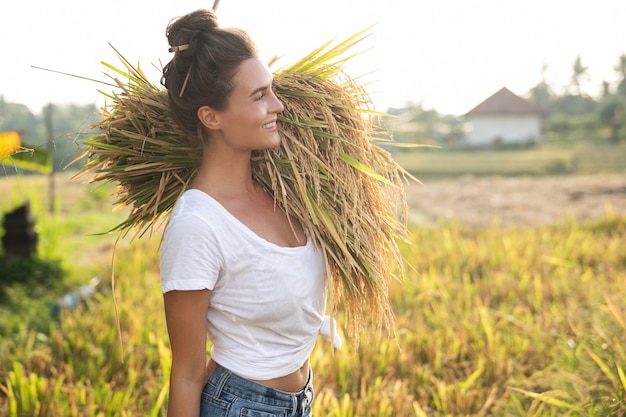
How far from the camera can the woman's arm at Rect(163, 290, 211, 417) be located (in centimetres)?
161

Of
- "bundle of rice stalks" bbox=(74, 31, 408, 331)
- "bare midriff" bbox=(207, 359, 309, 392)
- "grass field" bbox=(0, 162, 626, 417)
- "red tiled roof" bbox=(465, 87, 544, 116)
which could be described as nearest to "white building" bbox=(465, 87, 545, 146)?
"red tiled roof" bbox=(465, 87, 544, 116)

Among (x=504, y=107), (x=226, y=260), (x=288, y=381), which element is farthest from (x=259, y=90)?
(x=504, y=107)

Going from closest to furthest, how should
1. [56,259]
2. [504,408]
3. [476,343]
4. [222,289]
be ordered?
[222,289] < [504,408] < [476,343] < [56,259]

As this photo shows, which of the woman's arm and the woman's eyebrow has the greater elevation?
the woman's eyebrow

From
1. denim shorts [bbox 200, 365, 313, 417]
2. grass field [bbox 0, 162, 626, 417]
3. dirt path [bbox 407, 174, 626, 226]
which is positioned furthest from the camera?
dirt path [bbox 407, 174, 626, 226]

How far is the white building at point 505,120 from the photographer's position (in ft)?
149

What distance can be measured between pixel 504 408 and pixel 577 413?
51 centimetres

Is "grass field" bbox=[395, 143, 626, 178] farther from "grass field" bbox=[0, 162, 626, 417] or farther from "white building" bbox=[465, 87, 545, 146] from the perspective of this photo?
"grass field" bbox=[0, 162, 626, 417]

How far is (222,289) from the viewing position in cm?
167

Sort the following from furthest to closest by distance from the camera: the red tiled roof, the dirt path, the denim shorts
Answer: the red tiled roof → the dirt path → the denim shorts

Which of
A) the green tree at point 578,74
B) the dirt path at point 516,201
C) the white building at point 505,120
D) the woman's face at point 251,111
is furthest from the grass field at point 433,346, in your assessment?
the green tree at point 578,74

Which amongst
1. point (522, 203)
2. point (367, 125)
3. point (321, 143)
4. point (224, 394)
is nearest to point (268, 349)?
point (224, 394)

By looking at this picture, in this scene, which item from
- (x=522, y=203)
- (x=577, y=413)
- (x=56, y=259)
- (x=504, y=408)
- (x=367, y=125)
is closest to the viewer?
(x=367, y=125)

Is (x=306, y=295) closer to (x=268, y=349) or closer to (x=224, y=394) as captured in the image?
(x=268, y=349)
